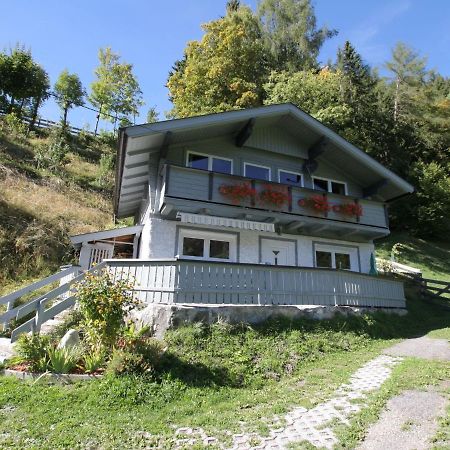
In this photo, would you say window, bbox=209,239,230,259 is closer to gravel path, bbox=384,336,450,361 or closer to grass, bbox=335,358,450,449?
gravel path, bbox=384,336,450,361

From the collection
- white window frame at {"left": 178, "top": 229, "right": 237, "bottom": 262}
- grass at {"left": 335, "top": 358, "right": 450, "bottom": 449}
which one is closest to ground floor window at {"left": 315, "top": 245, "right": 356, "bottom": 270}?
white window frame at {"left": 178, "top": 229, "right": 237, "bottom": 262}

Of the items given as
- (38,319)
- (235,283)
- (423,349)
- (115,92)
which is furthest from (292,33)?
(38,319)

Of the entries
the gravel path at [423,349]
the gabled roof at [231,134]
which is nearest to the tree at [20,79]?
the gabled roof at [231,134]

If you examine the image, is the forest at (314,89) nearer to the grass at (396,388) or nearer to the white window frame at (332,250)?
the white window frame at (332,250)

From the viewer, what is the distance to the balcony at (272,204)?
13984 mm

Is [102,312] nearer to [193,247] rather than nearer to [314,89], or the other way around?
[193,247]

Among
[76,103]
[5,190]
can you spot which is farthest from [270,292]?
[76,103]

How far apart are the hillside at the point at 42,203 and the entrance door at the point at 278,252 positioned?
11614mm

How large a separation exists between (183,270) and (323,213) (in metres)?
8.05

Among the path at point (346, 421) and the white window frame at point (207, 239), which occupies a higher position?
the white window frame at point (207, 239)

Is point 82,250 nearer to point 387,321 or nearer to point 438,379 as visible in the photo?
point 387,321

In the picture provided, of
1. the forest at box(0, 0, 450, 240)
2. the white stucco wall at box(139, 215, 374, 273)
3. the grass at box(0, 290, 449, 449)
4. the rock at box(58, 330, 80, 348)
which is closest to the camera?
the grass at box(0, 290, 449, 449)

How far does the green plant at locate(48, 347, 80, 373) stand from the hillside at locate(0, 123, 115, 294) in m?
10.5

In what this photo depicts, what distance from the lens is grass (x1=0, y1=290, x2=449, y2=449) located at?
6.02 metres
